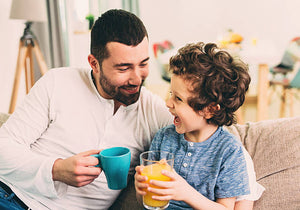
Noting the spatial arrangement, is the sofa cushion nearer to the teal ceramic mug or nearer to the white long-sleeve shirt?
the white long-sleeve shirt

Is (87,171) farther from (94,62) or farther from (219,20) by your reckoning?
(219,20)

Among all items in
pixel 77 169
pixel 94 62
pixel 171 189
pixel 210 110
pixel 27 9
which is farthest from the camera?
pixel 27 9

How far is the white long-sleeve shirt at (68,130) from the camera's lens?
1.26 meters

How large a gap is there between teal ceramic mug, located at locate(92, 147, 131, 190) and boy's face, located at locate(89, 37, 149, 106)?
372 mm

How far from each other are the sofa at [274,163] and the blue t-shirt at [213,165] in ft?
0.65

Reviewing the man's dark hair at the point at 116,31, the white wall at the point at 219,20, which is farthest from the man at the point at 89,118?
the white wall at the point at 219,20

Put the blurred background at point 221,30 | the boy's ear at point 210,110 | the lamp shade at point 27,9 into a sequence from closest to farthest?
the boy's ear at point 210,110, the lamp shade at point 27,9, the blurred background at point 221,30

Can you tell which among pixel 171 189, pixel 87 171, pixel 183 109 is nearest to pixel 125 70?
pixel 183 109

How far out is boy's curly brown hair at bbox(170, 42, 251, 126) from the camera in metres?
1.13

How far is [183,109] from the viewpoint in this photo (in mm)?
1148

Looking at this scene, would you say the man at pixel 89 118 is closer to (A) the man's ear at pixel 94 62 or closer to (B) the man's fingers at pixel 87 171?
(A) the man's ear at pixel 94 62

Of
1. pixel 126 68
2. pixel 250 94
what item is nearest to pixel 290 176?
pixel 126 68

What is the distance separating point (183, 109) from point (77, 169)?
0.46 metres

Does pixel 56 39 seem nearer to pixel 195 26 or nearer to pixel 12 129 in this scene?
pixel 12 129
